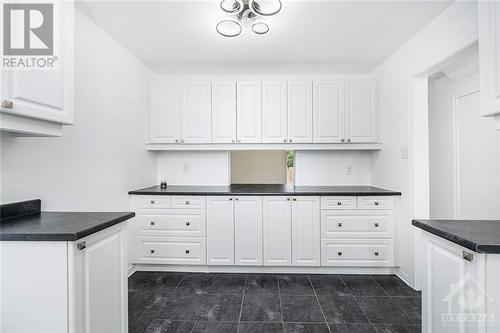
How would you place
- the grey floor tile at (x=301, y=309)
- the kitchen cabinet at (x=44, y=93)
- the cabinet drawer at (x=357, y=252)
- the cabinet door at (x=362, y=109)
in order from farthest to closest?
the cabinet door at (x=362, y=109), the cabinet drawer at (x=357, y=252), the grey floor tile at (x=301, y=309), the kitchen cabinet at (x=44, y=93)

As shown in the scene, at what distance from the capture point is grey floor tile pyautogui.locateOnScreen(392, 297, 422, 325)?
1.92m

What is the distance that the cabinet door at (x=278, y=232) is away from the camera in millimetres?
2686

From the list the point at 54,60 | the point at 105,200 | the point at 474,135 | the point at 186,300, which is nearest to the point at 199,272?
the point at 186,300

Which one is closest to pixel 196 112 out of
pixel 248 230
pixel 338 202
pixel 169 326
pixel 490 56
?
pixel 248 230

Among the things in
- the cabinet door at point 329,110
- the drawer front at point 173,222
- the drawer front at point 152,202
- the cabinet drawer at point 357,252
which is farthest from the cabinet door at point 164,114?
the cabinet drawer at point 357,252

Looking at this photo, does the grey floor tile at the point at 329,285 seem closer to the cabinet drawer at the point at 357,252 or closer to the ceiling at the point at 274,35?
the cabinet drawer at the point at 357,252

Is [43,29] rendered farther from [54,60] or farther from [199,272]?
[199,272]

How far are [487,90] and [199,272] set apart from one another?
2.83 m

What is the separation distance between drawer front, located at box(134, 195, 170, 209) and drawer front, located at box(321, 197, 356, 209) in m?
1.77

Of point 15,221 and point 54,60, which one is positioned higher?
point 54,60

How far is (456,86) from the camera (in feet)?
9.29

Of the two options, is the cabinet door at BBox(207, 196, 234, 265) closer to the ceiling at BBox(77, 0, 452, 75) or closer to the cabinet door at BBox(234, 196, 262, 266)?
the cabinet door at BBox(234, 196, 262, 266)

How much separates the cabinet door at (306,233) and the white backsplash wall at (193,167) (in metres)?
1.17

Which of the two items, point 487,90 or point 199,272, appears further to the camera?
point 199,272
